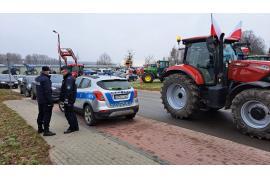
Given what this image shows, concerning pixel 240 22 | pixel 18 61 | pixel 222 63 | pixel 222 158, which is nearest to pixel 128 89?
pixel 222 63

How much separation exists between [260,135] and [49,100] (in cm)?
542

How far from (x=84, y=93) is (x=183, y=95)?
3301 mm

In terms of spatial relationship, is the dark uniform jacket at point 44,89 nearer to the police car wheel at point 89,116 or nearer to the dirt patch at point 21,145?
the dirt patch at point 21,145

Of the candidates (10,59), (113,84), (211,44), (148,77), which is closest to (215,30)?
(211,44)

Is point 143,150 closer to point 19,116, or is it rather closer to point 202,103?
point 202,103

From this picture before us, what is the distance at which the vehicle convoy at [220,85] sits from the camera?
600 cm

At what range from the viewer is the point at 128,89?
7.89 metres

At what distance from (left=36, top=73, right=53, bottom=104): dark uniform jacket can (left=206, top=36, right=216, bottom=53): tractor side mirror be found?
457cm

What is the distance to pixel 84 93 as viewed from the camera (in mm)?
7910

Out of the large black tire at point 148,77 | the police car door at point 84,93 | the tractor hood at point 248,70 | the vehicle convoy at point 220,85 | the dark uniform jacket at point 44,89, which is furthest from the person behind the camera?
the large black tire at point 148,77

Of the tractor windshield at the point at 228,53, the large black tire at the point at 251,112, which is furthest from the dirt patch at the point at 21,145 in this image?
the tractor windshield at the point at 228,53

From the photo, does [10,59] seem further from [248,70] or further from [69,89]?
[248,70]

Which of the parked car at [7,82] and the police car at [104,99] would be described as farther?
the parked car at [7,82]

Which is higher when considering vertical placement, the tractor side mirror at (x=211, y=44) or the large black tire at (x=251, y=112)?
the tractor side mirror at (x=211, y=44)
